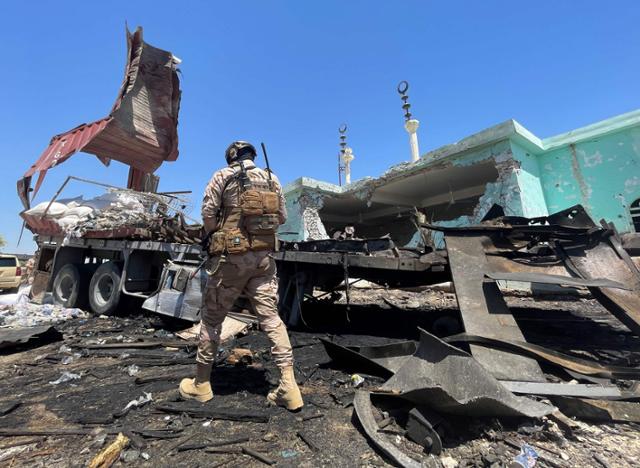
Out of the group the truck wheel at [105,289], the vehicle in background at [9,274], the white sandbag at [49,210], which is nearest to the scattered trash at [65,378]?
the truck wheel at [105,289]

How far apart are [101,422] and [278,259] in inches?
106

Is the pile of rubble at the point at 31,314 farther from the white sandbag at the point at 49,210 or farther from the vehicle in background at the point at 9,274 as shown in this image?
the vehicle in background at the point at 9,274

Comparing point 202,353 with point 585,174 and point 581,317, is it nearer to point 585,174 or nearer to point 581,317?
point 581,317

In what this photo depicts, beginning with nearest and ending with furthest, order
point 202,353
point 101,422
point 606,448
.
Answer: point 606,448 < point 101,422 < point 202,353

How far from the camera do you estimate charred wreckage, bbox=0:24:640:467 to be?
74.1 inches

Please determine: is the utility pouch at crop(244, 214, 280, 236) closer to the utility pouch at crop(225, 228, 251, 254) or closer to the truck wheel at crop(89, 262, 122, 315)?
the utility pouch at crop(225, 228, 251, 254)

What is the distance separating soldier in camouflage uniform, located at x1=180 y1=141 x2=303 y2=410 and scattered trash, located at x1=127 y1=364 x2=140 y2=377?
1.10m

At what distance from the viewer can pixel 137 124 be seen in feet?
17.7

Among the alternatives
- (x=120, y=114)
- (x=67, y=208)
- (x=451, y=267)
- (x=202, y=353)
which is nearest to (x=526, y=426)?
(x=451, y=267)

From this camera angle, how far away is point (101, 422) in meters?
2.15

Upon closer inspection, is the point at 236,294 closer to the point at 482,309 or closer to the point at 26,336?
the point at 482,309

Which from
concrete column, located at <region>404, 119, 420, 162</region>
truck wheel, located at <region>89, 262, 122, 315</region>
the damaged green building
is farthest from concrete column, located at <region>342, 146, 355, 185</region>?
truck wheel, located at <region>89, 262, 122, 315</region>

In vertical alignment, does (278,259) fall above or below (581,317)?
above

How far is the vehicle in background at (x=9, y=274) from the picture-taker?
11.4 m
